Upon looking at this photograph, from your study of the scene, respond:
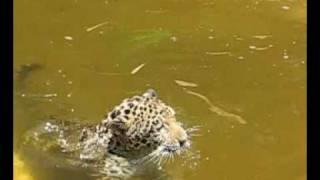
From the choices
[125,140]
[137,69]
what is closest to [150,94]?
[125,140]

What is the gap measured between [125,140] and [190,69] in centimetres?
45

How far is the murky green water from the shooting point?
7.67ft

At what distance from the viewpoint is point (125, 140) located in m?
2.37

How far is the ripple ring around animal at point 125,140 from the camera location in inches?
91.7

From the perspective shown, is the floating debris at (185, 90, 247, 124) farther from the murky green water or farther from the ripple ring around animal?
the ripple ring around animal

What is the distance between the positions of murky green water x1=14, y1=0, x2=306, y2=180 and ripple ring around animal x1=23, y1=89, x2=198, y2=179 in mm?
56

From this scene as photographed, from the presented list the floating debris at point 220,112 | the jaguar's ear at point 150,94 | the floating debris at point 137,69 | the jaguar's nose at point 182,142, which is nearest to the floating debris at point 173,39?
the floating debris at point 137,69

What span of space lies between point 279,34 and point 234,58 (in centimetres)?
27

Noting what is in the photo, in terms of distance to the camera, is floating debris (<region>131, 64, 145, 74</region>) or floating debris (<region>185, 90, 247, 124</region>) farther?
floating debris (<region>131, 64, 145, 74</region>)

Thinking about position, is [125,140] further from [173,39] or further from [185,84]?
[173,39]

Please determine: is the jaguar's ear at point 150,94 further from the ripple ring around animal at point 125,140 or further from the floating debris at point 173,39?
the floating debris at point 173,39

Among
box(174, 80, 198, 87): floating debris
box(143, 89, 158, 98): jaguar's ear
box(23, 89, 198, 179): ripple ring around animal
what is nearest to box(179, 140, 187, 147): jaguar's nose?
box(23, 89, 198, 179): ripple ring around animal

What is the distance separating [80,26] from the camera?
293cm

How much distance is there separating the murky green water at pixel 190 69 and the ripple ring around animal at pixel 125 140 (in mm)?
56
